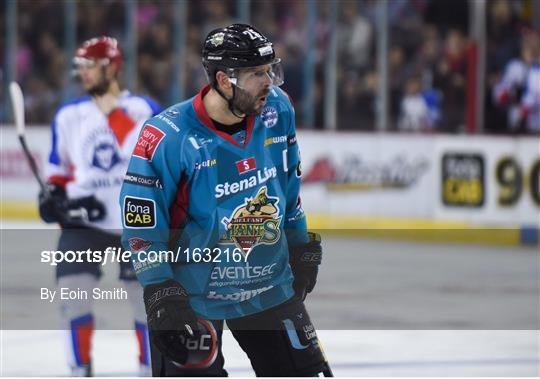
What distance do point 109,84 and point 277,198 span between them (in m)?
2.72

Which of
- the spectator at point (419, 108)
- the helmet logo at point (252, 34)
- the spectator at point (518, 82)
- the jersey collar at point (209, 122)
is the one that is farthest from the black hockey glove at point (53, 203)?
the spectator at point (419, 108)

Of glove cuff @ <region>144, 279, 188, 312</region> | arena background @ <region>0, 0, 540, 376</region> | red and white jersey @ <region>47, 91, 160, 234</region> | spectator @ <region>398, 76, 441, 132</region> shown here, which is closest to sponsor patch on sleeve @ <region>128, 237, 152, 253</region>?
glove cuff @ <region>144, 279, 188, 312</region>

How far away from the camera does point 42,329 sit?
840 centimetres

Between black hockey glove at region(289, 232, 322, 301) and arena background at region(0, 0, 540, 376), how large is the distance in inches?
286

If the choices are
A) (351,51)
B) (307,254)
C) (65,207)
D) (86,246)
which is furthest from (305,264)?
(351,51)

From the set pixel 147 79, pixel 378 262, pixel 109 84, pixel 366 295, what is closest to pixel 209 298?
pixel 109 84

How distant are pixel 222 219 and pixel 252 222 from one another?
10cm

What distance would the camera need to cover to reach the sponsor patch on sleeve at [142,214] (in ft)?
12.6

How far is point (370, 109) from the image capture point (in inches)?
578

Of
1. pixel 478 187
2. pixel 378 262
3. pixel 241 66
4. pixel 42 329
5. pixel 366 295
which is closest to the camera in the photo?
pixel 241 66

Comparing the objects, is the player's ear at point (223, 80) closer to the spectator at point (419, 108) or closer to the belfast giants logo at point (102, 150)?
the belfast giants logo at point (102, 150)

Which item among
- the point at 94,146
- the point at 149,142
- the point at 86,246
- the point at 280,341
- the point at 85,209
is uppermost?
the point at 149,142

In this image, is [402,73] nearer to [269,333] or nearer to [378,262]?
[378,262]

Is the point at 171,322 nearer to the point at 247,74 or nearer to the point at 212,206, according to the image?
the point at 212,206
